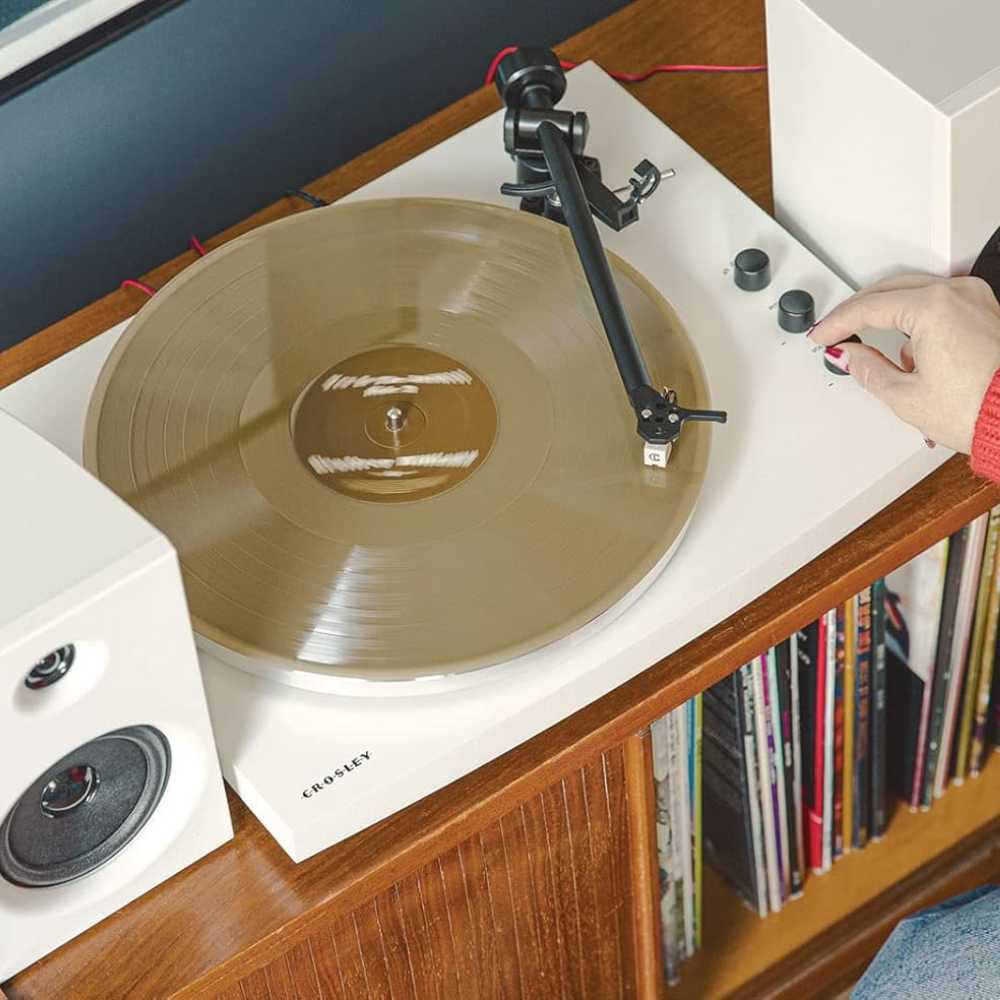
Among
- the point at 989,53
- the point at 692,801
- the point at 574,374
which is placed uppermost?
the point at 989,53

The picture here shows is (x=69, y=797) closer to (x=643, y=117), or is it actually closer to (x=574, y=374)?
(x=574, y=374)

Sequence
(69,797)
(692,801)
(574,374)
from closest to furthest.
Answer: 1. (69,797)
2. (574,374)
3. (692,801)

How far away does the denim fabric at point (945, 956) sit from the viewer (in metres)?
1.11

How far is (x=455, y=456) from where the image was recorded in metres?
0.99

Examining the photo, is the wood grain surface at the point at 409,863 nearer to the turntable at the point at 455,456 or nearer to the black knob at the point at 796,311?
the turntable at the point at 455,456

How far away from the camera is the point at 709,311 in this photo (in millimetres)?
1079

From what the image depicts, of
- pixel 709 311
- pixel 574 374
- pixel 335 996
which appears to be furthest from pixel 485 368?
pixel 335 996

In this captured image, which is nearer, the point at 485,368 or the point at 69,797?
the point at 69,797

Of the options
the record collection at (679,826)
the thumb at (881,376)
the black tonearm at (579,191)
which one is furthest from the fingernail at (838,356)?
the record collection at (679,826)

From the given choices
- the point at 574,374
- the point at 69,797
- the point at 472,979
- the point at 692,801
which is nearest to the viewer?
the point at 69,797

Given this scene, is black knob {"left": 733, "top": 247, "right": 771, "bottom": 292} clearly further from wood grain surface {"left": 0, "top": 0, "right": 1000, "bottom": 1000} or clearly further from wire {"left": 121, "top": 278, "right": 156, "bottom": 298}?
wire {"left": 121, "top": 278, "right": 156, "bottom": 298}

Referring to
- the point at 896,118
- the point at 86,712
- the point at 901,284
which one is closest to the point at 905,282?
the point at 901,284

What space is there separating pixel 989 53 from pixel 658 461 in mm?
297

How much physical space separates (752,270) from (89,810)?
52 cm
